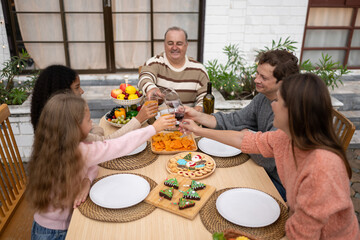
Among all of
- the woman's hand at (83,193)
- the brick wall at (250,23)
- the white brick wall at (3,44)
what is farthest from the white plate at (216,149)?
the white brick wall at (3,44)

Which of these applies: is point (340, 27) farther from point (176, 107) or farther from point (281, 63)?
point (176, 107)

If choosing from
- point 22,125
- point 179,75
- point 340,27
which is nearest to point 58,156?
point 179,75

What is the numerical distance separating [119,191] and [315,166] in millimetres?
827

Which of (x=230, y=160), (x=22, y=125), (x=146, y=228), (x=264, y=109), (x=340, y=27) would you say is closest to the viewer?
(x=146, y=228)

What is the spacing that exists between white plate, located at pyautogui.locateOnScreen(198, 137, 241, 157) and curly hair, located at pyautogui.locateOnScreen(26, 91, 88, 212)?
0.70 m

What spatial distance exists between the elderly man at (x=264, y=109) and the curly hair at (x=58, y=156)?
806mm

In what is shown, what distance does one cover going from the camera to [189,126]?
180 centimetres

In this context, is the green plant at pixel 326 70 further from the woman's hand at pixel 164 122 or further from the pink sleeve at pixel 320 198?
the pink sleeve at pixel 320 198

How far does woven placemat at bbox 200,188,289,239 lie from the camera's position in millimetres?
1182

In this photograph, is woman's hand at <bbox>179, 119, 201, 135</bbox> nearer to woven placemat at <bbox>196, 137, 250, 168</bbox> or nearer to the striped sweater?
woven placemat at <bbox>196, 137, 250, 168</bbox>

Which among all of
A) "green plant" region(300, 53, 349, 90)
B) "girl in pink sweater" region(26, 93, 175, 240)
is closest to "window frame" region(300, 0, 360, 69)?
"green plant" region(300, 53, 349, 90)

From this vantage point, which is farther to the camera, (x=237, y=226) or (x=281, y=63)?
(x=281, y=63)

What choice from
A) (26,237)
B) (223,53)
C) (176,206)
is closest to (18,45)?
(223,53)

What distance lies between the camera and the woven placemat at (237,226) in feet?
3.88
